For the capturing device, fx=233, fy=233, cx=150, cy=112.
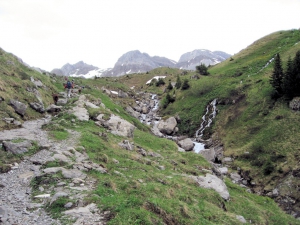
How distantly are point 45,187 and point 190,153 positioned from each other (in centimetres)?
2137

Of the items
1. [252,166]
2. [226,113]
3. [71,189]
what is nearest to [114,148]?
[71,189]

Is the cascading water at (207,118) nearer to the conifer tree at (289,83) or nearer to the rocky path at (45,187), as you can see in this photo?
the conifer tree at (289,83)

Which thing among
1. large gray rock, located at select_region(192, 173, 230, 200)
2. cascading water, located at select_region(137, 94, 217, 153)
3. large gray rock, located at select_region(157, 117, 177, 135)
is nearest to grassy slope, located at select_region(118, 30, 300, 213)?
cascading water, located at select_region(137, 94, 217, 153)

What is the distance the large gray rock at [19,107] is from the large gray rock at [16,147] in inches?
355

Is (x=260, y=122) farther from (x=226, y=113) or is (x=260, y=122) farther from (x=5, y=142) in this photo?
(x=5, y=142)

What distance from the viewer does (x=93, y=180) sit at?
1445 cm

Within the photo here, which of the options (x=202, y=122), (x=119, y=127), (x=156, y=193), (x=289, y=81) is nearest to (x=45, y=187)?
(x=156, y=193)

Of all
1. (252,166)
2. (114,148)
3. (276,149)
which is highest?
(114,148)

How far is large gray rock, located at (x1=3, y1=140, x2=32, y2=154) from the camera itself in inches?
638

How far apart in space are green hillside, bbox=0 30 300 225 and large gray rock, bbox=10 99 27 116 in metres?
0.65

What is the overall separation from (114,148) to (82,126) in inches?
253

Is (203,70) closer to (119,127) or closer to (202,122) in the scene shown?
(202,122)

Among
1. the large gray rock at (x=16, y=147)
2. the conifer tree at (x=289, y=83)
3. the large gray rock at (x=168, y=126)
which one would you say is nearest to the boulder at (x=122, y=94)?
the large gray rock at (x=168, y=126)

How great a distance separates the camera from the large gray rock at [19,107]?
2474cm
